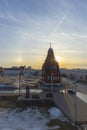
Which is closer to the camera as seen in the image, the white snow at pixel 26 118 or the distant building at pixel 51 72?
the white snow at pixel 26 118

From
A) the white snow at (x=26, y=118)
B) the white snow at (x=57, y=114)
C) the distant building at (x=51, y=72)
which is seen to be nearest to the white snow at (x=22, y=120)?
the white snow at (x=26, y=118)

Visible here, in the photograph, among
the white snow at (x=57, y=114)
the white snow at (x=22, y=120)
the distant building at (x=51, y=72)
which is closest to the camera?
the white snow at (x=22, y=120)

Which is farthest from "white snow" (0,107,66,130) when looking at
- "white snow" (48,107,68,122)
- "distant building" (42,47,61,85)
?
"distant building" (42,47,61,85)

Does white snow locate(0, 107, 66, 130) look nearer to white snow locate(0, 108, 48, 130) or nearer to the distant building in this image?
white snow locate(0, 108, 48, 130)

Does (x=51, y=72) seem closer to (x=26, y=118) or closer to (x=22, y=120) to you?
(x=26, y=118)


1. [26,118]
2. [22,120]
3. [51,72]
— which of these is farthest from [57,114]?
[51,72]

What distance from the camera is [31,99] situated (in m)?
34.9

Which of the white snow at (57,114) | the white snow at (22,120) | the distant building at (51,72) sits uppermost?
the distant building at (51,72)

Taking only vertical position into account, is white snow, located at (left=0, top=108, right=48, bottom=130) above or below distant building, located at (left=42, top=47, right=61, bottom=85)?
below

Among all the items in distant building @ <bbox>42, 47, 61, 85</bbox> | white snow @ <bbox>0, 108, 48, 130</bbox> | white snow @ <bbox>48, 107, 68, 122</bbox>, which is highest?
distant building @ <bbox>42, 47, 61, 85</bbox>

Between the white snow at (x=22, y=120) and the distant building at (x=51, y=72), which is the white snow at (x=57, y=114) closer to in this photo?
the white snow at (x=22, y=120)

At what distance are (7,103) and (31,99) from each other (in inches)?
124

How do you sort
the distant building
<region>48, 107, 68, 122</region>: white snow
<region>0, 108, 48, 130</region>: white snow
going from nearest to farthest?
<region>0, 108, 48, 130</region>: white snow, <region>48, 107, 68, 122</region>: white snow, the distant building

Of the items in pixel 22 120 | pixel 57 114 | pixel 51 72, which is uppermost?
pixel 51 72
